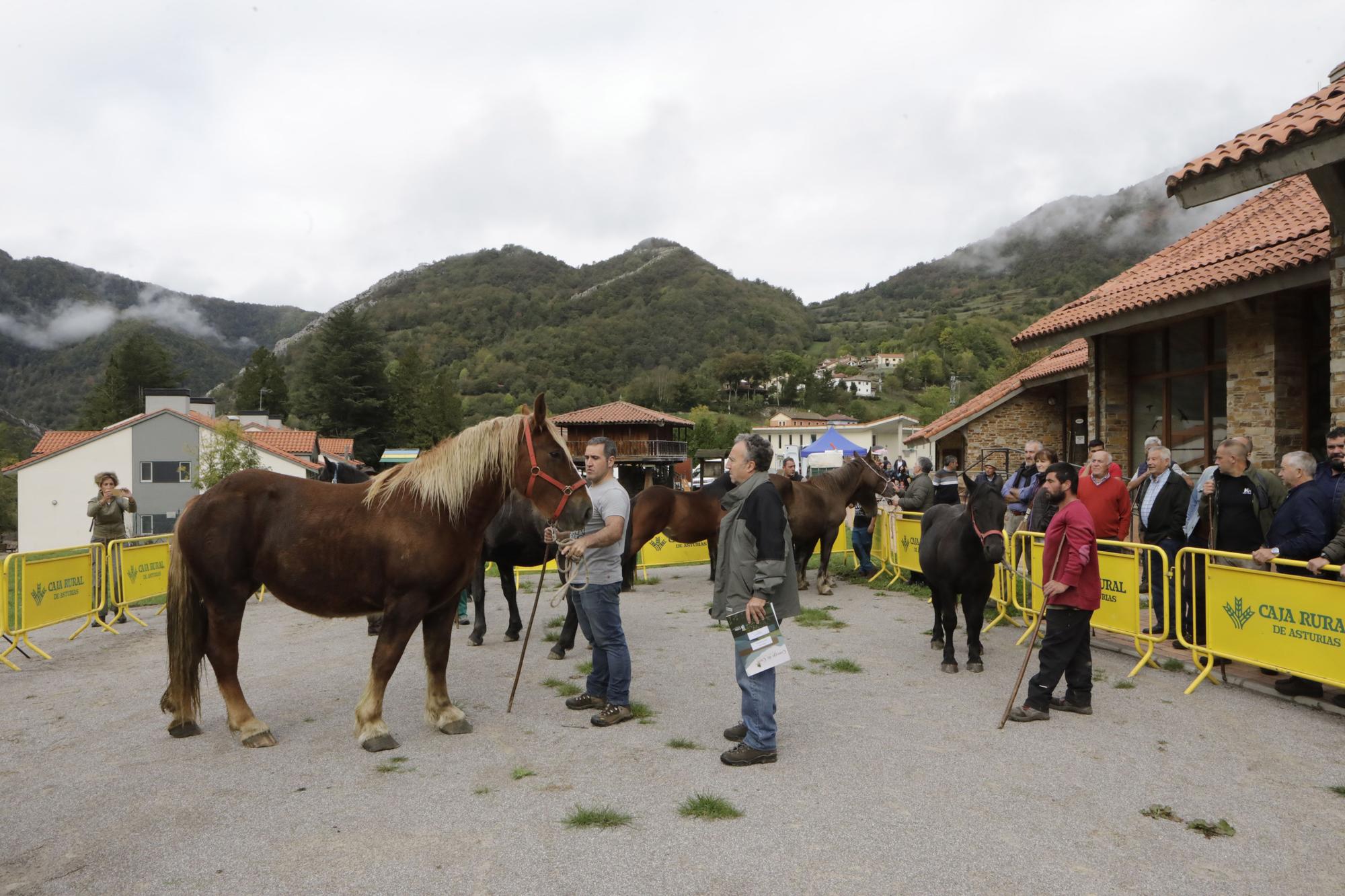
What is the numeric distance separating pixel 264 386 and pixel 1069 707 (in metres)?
89.1

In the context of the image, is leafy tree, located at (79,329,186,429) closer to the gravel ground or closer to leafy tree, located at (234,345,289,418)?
leafy tree, located at (234,345,289,418)

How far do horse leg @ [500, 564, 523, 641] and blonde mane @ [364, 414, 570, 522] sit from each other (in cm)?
307

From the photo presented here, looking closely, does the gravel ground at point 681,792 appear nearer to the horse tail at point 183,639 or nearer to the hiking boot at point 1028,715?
the hiking boot at point 1028,715

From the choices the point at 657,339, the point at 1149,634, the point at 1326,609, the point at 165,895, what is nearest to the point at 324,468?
the point at 165,895

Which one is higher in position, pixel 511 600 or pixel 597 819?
pixel 511 600

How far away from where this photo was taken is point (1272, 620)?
5.38 m

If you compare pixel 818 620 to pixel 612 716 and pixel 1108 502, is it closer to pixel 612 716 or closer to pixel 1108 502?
pixel 1108 502

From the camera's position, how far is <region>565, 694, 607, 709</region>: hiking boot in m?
5.35

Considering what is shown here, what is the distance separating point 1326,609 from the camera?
5.01 metres

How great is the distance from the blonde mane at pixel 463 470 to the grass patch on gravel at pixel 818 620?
457cm

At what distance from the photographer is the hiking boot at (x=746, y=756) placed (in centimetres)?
425

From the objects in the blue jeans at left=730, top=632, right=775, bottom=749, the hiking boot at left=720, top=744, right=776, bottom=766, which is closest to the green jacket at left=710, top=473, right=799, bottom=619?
the blue jeans at left=730, top=632, right=775, bottom=749

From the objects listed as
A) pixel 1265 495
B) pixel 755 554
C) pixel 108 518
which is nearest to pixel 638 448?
pixel 108 518

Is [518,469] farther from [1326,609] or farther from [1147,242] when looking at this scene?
[1147,242]
